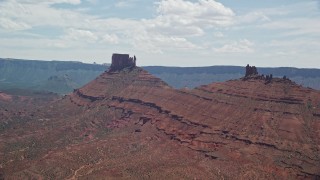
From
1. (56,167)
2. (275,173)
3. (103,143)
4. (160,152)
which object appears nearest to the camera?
(275,173)

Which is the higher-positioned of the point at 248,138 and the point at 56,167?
the point at 248,138

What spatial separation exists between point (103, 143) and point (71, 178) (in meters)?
40.1

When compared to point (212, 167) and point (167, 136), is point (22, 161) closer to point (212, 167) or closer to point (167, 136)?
point (167, 136)

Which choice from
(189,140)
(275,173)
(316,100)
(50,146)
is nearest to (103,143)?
(50,146)

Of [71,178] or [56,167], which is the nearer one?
[71,178]

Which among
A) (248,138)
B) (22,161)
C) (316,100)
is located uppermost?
(316,100)

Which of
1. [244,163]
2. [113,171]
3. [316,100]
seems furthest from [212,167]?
[316,100]

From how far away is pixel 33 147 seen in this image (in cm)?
19025

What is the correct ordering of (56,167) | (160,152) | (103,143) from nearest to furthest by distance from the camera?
(56,167) → (160,152) → (103,143)

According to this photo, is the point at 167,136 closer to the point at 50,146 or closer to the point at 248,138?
the point at 248,138

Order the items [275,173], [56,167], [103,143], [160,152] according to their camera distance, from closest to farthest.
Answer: [275,173], [56,167], [160,152], [103,143]

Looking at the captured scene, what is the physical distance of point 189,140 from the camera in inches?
6949

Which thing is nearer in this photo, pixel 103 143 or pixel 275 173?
pixel 275 173

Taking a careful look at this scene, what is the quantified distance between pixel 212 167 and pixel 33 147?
8070 cm
